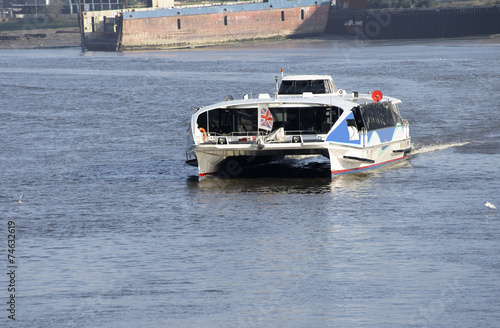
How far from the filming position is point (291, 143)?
72.0ft

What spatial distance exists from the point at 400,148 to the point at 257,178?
5.47 meters

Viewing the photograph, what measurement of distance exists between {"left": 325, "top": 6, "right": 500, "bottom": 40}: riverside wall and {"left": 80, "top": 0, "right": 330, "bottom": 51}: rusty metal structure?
9.66 meters

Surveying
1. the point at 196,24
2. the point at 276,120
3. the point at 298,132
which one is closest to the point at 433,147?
the point at 298,132

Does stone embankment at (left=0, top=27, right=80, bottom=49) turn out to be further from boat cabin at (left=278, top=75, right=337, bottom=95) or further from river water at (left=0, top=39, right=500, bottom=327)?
boat cabin at (left=278, top=75, right=337, bottom=95)

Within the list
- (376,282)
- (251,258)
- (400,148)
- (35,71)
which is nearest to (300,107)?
(400,148)

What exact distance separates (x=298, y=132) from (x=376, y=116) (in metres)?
2.71

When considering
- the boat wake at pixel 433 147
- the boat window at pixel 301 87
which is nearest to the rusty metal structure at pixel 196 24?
the boat window at pixel 301 87

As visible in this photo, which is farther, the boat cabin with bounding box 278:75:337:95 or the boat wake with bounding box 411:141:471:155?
the boat wake with bounding box 411:141:471:155

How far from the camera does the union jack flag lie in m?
22.9

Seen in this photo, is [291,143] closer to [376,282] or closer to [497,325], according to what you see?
[376,282]

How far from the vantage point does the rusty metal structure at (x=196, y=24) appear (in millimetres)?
118562

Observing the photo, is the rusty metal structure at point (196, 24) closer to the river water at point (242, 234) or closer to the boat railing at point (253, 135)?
the river water at point (242, 234)

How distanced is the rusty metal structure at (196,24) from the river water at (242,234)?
82149 mm

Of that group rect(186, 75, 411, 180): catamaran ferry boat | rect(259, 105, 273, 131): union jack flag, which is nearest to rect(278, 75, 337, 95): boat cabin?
rect(186, 75, 411, 180): catamaran ferry boat
